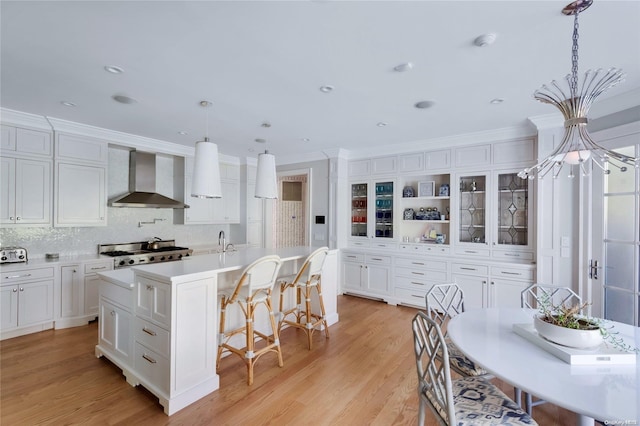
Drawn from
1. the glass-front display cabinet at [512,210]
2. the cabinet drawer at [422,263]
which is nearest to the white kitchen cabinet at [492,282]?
the cabinet drawer at [422,263]

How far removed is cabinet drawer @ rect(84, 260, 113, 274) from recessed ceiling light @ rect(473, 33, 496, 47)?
15.3ft

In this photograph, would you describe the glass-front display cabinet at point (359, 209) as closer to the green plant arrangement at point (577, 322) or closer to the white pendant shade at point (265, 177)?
the white pendant shade at point (265, 177)

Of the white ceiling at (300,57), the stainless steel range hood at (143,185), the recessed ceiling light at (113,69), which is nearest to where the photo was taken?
the white ceiling at (300,57)

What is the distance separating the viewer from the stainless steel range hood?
434 centimetres

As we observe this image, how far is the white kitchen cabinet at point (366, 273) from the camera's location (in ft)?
15.4

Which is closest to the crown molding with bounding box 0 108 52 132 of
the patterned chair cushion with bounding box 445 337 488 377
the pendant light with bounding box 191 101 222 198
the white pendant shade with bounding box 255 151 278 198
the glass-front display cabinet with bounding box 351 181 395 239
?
the pendant light with bounding box 191 101 222 198

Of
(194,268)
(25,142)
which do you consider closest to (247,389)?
(194,268)

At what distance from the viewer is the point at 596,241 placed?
299 centimetres

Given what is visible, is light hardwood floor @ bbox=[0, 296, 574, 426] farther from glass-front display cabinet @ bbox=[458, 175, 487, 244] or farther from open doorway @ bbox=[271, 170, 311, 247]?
open doorway @ bbox=[271, 170, 311, 247]

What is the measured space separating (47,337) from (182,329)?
8.11ft

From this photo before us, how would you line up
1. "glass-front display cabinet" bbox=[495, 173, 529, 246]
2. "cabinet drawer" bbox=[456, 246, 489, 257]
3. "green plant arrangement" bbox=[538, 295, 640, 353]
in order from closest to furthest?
"green plant arrangement" bbox=[538, 295, 640, 353] < "glass-front display cabinet" bbox=[495, 173, 529, 246] < "cabinet drawer" bbox=[456, 246, 489, 257]

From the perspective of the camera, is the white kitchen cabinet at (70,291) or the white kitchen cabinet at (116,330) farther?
the white kitchen cabinet at (70,291)

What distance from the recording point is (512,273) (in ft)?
12.2

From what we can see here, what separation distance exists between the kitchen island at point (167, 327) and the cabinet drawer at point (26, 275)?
4.80ft
